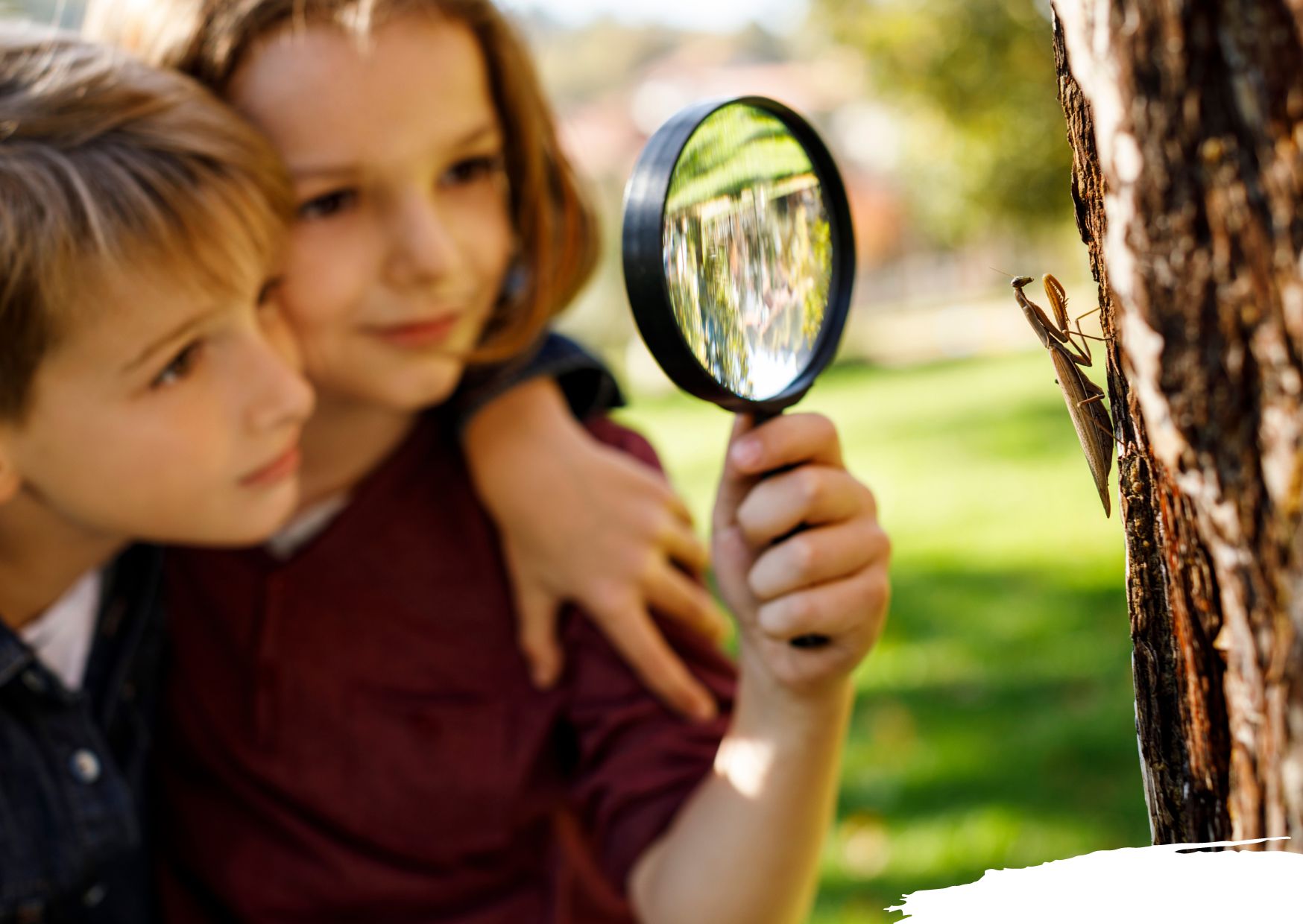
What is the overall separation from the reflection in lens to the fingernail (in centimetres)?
7

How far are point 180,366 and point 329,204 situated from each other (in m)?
0.39

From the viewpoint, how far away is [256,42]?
2.08 metres

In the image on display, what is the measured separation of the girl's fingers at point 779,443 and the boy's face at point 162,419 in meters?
0.78

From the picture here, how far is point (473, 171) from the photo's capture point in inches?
86.9

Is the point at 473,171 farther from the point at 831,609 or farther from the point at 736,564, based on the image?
the point at 831,609

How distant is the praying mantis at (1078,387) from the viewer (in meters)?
1.45

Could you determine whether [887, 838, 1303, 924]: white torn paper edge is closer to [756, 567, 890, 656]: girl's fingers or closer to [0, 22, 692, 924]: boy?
[756, 567, 890, 656]: girl's fingers

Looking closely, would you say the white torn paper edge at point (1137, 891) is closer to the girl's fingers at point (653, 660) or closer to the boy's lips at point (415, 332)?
the girl's fingers at point (653, 660)

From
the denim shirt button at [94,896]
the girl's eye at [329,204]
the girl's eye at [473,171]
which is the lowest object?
the denim shirt button at [94,896]

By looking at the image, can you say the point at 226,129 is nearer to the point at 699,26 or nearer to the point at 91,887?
the point at 91,887

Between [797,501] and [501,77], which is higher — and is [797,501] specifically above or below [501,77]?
below

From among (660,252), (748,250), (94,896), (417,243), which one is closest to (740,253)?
(748,250)

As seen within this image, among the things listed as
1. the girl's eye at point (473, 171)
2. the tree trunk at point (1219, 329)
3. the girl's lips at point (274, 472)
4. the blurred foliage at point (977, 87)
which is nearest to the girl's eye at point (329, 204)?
the girl's eye at point (473, 171)

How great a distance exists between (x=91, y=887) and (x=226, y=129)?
1.26m
